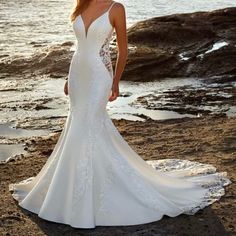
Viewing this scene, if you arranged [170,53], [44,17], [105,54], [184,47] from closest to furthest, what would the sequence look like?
[105,54]
[170,53]
[184,47]
[44,17]

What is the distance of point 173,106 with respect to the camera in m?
12.0

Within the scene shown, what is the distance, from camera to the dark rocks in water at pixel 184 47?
16078 millimetres

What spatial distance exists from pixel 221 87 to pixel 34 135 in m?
5.88

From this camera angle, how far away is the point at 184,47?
19.5 meters

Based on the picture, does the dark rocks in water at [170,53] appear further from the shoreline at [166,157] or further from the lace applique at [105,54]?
the lace applique at [105,54]

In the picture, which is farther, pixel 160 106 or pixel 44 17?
pixel 44 17

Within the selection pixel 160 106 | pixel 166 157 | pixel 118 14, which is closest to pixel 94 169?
pixel 118 14

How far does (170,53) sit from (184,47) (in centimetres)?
142

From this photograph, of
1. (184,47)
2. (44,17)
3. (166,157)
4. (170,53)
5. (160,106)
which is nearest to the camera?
(166,157)

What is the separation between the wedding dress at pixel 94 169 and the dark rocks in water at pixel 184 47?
9.82 metres

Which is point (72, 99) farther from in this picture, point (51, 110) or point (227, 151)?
point (51, 110)

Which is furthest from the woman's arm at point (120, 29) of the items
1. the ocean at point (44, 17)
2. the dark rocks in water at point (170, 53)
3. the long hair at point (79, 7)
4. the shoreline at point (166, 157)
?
the ocean at point (44, 17)

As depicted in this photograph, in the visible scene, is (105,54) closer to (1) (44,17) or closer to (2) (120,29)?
(2) (120,29)

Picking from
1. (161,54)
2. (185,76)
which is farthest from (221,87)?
(161,54)
